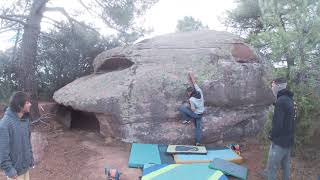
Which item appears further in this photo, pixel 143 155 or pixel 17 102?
pixel 143 155

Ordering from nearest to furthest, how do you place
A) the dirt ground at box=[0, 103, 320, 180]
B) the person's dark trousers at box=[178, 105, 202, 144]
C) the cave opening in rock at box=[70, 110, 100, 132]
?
the dirt ground at box=[0, 103, 320, 180]
the person's dark trousers at box=[178, 105, 202, 144]
the cave opening in rock at box=[70, 110, 100, 132]

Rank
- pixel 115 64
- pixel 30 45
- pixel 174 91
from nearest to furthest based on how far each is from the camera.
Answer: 1. pixel 174 91
2. pixel 30 45
3. pixel 115 64

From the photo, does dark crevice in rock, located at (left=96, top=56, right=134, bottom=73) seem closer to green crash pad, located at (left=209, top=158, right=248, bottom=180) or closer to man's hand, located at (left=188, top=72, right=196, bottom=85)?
man's hand, located at (left=188, top=72, right=196, bottom=85)

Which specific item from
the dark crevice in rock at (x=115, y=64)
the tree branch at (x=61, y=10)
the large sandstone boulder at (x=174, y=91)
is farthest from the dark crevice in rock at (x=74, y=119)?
the tree branch at (x=61, y=10)

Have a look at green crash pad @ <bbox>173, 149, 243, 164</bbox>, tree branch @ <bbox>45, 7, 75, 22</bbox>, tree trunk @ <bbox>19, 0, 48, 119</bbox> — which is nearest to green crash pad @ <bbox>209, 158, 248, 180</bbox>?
green crash pad @ <bbox>173, 149, 243, 164</bbox>

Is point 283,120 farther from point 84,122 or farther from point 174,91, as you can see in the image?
point 84,122

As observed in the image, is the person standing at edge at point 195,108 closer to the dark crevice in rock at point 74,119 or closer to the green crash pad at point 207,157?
the green crash pad at point 207,157

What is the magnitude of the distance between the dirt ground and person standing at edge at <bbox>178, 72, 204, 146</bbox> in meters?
1.15

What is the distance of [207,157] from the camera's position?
740cm

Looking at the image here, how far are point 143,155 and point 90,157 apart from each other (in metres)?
1.14

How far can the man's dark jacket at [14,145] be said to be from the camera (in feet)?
13.4

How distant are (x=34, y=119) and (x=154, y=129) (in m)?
3.60

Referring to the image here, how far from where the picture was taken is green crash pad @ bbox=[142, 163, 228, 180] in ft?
20.1

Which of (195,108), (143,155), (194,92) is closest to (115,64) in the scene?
(194,92)
